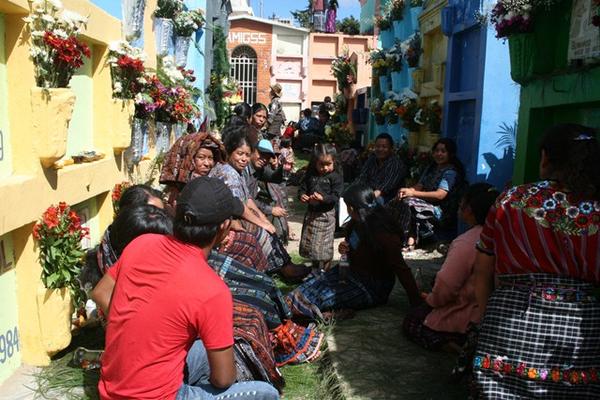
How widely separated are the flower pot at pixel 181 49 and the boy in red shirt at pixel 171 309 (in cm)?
694

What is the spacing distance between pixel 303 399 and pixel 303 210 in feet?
21.8

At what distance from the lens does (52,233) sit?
11.8ft

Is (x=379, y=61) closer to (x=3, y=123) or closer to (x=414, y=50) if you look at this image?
(x=414, y=50)

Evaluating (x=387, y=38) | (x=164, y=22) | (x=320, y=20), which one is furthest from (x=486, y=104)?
(x=320, y=20)

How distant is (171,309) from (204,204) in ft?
1.42

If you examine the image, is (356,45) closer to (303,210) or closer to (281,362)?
(303,210)

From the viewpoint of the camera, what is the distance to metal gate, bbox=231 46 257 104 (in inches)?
953

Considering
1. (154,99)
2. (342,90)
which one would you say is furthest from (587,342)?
(342,90)

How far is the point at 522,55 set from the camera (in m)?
4.68

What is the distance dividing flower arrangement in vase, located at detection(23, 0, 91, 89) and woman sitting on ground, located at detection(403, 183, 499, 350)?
8.87 feet

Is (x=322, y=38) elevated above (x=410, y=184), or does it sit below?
above

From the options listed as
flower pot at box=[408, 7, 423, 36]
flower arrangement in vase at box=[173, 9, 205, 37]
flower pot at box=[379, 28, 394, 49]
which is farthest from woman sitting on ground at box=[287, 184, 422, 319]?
flower pot at box=[379, 28, 394, 49]

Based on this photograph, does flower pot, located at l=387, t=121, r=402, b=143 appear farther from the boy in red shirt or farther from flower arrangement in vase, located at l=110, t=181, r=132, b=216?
the boy in red shirt

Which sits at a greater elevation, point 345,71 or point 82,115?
point 345,71
